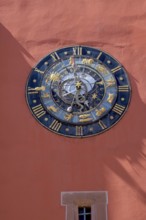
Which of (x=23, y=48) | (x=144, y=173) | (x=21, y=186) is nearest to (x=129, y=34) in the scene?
(x=23, y=48)

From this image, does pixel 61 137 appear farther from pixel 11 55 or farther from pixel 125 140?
pixel 11 55

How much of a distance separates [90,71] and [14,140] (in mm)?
1092

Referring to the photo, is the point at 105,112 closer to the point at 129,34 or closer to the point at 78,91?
the point at 78,91

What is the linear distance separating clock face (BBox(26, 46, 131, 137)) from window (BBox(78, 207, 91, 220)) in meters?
0.75

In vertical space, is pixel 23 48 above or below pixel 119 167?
above

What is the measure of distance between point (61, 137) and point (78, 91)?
1.77 feet

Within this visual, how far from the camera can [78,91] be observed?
266 inches

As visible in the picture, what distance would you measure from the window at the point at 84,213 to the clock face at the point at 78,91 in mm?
748

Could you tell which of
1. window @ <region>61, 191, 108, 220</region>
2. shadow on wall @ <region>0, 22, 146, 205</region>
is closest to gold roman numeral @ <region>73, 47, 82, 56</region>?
shadow on wall @ <region>0, 22, 146, 205</region>

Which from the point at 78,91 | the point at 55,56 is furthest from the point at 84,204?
the point at 55,56

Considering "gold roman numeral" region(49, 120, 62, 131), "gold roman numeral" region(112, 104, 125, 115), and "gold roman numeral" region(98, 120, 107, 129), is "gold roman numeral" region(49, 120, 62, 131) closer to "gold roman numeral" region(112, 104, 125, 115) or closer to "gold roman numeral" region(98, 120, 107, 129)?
"gold roman numeral" region(98, 120, 107, 129)

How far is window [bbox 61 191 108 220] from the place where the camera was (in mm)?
6242

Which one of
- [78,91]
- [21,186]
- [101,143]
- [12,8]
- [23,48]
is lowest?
[21,186]

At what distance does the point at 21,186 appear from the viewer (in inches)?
250
